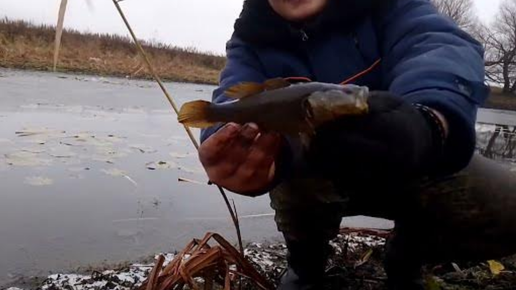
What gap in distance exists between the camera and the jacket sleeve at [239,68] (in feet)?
7.85

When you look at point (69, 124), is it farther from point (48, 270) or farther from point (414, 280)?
point (414, 280)

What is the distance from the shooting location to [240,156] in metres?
1.79

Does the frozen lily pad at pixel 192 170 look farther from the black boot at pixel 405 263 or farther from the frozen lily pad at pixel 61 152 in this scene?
the black boot at pixel 405 263

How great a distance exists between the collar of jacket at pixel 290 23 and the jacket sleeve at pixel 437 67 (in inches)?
5.3

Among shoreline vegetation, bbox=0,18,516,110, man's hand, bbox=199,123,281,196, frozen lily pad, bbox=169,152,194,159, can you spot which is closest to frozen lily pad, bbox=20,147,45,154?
→ frozen lily pad, bbox=169,152,194,159

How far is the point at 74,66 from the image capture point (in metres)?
16.9

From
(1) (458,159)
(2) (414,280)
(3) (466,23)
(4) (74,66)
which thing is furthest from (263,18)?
(3) (466,23)

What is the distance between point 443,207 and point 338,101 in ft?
3.70

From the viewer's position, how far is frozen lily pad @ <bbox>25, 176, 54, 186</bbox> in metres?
3.77

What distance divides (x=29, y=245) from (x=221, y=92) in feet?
4.28

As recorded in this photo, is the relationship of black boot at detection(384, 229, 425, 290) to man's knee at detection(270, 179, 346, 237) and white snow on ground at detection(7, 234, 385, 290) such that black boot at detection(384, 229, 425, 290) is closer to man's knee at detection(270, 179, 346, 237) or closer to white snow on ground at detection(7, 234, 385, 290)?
man's knee at detection(270, 179, 346, 237)

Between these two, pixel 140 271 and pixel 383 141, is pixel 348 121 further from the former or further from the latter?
pixel 140 271

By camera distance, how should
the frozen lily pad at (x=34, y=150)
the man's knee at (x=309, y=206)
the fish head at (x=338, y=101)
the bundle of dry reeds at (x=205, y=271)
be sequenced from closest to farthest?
the fish head at (x=338, y=101) → the bundle of dry reeds at (x=205, y=271) → the man's knee at (x=309, y=206) → the frozen lily pad at (x=34, y=150)

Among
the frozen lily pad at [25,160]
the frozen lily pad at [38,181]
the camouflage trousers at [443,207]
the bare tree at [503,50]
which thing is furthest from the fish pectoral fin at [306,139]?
the bare tree at [503,50]
